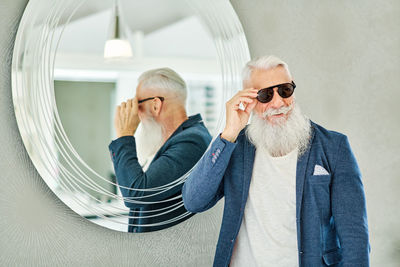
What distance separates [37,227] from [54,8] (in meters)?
0.91

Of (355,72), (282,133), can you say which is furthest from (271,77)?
(355,72)

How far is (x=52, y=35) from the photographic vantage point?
1.79 m

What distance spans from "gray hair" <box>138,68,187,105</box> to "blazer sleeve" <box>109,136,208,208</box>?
21 cm

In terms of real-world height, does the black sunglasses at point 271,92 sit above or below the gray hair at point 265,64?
below

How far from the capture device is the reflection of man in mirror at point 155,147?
187 cm

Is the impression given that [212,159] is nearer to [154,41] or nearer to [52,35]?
[154,41]

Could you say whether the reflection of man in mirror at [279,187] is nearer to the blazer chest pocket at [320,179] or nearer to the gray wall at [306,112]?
the blazer chest pocket at [320,179]

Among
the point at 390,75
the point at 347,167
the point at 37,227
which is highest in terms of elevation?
the point at 390,75

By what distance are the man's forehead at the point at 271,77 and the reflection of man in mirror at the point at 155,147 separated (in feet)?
1.24

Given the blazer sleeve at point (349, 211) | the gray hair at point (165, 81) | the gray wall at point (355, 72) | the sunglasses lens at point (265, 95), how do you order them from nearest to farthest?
the blazer sleeve at point (349, 211)
the sunglasses lens at point (265, 95)
the gray hair at point (165, 81)
the gray wall at point (355, 72)

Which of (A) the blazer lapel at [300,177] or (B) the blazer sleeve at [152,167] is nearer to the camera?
(A) the blazer lapel at [300,177]

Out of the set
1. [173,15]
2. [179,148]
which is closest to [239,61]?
[173,15]

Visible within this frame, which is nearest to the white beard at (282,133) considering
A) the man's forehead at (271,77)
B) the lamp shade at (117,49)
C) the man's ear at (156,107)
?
the man's forehead at (271,77)

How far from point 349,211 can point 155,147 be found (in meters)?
0.83
